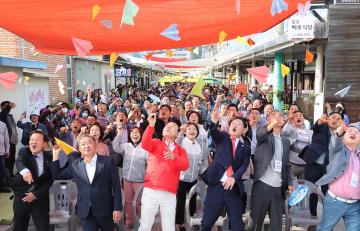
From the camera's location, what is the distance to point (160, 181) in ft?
15.3

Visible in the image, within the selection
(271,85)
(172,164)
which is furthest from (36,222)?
(271,85)

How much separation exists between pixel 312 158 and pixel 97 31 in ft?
12.0

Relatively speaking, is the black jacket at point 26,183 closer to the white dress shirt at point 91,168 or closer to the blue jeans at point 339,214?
the white dress shirt at point 91,168

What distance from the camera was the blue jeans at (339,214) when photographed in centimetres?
445

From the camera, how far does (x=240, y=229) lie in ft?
15.5

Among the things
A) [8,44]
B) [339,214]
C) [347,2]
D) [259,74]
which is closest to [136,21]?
[339,214]

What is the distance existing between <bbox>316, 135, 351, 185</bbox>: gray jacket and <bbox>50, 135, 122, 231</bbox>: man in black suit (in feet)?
8.06

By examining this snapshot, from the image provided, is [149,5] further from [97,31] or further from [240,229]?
[240,229]

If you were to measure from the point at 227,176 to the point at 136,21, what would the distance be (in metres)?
2.49

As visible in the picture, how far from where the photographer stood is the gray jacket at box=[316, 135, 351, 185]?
448 cm

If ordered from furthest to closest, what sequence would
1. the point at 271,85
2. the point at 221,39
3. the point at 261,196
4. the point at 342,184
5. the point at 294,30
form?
the point at 271,85
the point at 294,30
the point at 221,39
the point at 261,196
the point at 342,184

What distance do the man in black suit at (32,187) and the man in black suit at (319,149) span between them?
3.70 m

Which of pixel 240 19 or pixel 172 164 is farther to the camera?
pixel 240 19

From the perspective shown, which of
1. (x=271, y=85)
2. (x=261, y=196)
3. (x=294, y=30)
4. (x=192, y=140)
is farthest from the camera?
(x=271, y=85)
